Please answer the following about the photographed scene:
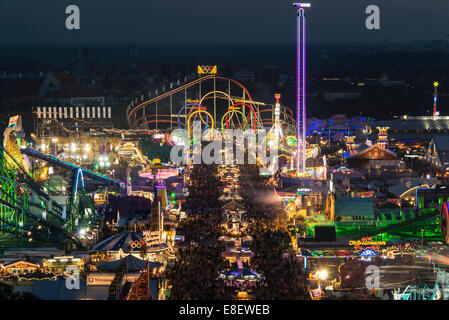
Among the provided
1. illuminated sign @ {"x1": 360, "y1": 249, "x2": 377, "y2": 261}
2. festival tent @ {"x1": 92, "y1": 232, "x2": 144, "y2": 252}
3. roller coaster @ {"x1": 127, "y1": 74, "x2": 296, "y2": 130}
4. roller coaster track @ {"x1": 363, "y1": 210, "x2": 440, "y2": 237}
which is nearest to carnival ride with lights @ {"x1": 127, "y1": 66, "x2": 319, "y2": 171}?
roller coaster @ {"x1": 127, "y1": 74, "x2": 296, "y2": 130}

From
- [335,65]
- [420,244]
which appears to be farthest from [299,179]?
[335,65]

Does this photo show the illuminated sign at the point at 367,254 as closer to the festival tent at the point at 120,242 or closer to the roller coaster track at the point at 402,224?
the roller coaster track at the point at 402,224

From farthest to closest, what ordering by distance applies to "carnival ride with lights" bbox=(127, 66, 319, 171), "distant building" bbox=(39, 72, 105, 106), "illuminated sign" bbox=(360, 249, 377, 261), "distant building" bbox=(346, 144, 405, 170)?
"distant building" bbox=(39, 72, 105, 106), "carnival ride with lights" bbox=(127, 66, 319, 171), "distant building" bbox=(346, 144, 405, 170), "illuminated sign" bbox=(360, 249, 377, 261)

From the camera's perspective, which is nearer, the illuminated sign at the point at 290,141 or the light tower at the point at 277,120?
the light tower at the point at 277,120

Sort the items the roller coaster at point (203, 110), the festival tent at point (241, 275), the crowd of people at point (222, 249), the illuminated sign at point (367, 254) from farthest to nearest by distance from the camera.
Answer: the roller coaster at point (203, 110) < the illuminated sign at point (367, 254) < the festival tent at point (241, 275) < the crowd of people at point (222, 249)

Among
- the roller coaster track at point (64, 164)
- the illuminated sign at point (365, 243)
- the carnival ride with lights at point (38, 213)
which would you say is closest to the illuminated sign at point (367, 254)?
Answer: the illuminated sign at point (365, 243)

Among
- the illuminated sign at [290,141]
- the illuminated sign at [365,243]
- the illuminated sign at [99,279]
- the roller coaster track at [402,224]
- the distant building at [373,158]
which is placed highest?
the illuminated sign at [290,141]

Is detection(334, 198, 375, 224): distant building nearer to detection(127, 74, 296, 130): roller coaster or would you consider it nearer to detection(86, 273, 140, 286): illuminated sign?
detection(86, 273, 140, 286): illuminated sign

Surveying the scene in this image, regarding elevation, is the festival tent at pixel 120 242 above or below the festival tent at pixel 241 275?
above

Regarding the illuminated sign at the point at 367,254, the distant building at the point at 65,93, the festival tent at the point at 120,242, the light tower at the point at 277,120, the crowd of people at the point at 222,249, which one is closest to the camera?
the crowd of people at the point at 222,249

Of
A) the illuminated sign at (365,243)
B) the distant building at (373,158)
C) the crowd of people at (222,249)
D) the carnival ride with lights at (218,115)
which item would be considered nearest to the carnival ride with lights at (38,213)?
the crowd of people at (222,249)

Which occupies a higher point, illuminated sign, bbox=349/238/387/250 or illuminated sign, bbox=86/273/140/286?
illuminated sign, bbox=349/238/387/250

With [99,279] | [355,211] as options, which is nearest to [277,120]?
[355,211]
